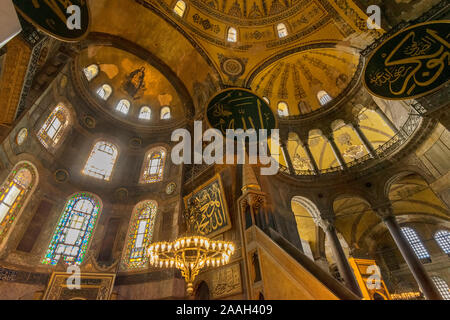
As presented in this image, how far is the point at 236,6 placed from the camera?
487 inches

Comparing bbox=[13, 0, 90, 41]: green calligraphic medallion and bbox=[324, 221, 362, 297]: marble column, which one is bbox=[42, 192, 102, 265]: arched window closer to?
bbox=[13, 0, 90, 41]: green calligraphic medallion

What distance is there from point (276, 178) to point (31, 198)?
365 inches

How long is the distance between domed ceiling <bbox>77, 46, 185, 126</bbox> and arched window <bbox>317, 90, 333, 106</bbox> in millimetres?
8245

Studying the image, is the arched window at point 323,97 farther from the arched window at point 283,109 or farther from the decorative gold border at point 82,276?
the decorative gold border at point 82,276

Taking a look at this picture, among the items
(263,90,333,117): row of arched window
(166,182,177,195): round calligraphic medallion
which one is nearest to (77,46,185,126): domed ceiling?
(166,182,177,195): round calligraphic medallion

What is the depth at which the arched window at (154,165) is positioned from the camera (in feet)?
35.8

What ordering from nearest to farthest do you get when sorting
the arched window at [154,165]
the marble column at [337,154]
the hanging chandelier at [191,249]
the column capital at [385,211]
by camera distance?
the hanging chandelier at [191,249]
the column capital at [385,211]
the marble column at [337,154]
the arched window at [154,165]

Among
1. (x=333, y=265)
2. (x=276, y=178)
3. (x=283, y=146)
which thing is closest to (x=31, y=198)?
(x=276, y=178)

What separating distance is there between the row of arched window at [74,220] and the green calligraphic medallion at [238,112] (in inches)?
187

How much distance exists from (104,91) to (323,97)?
12594mm

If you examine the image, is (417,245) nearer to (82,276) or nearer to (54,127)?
(82,276)

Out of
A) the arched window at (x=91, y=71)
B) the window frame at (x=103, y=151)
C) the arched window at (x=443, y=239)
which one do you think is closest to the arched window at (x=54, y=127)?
the window frame at (x=103, y=151)

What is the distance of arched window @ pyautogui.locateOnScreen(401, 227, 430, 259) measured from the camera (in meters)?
13.0
